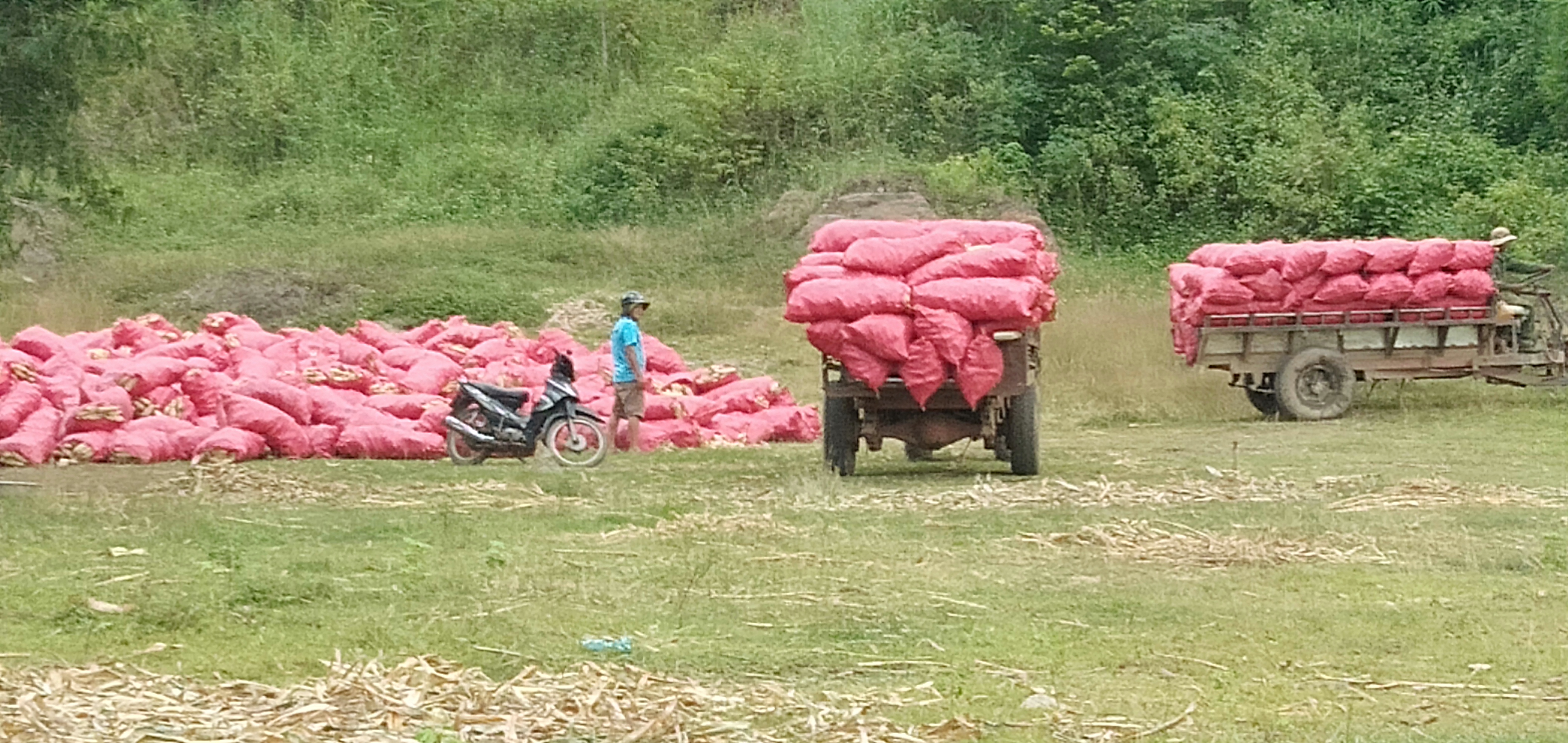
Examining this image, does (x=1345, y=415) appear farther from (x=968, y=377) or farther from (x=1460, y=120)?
(x=1460, y=120)

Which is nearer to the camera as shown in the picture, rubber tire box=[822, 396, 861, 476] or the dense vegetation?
rubber tire box=[822, 396, 861, 476]

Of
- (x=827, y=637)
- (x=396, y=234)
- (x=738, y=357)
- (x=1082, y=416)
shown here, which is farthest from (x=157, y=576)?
(x=396, y=234)

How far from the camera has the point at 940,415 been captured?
1477cm

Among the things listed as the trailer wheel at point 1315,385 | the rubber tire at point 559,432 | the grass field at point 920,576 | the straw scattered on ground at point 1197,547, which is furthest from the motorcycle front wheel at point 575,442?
the trailer wheel at point 1315,385

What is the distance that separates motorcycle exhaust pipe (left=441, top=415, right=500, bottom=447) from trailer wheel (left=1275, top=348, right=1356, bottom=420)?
26.0 ft

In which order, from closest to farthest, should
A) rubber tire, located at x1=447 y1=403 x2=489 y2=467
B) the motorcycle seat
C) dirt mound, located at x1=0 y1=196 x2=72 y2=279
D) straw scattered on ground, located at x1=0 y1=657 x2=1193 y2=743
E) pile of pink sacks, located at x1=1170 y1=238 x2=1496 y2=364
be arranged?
straw scattered on ground, located at x1=0 y1=657 x2=1193 y2=743
rubber tire, located at x1=447 y1=403 x2=489 y2=467
the motorcycle seat
pile of pink sacks, located at x1=1170 y1=238 x2=1496 y2=364
dirt mound, located at x1=0 y1=196 x2=72 y2=279

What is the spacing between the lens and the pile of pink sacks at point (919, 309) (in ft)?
45.8

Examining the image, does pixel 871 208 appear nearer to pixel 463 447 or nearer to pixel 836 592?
pixel 463 447

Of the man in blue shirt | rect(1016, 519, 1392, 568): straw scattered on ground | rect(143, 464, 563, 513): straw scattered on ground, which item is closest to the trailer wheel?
the man in blue shirt

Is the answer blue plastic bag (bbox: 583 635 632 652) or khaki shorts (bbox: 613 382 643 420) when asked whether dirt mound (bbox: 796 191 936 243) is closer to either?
khaki shorts (bbox: 613 382 643 420)

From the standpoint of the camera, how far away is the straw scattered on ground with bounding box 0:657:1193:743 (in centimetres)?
639

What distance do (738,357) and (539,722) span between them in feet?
62.1

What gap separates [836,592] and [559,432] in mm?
6675

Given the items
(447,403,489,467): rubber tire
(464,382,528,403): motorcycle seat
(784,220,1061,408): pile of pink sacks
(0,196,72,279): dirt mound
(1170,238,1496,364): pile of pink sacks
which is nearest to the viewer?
(784,220,1061,408): pile of pink sacks
